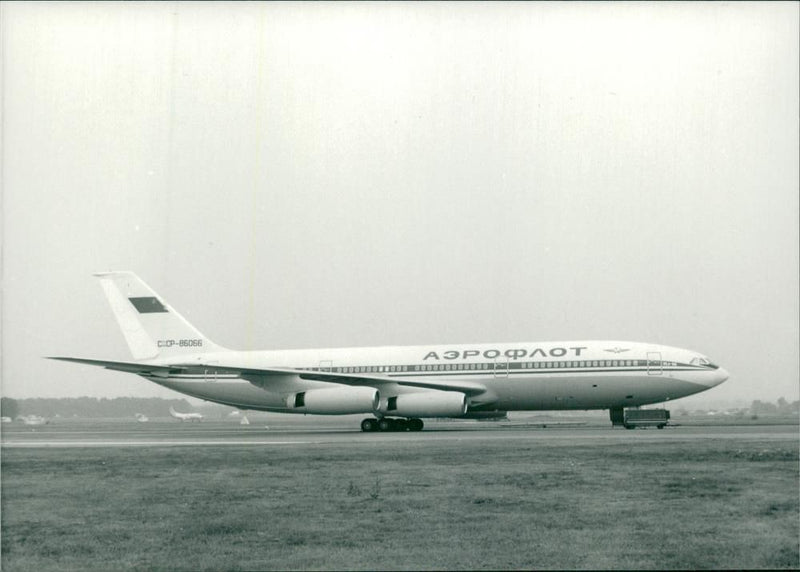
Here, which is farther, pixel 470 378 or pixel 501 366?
pixel 470 378

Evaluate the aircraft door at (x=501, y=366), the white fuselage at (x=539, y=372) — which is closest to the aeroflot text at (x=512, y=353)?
the white fuselage at (x=539, y=372)

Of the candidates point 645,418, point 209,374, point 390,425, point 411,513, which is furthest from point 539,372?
point 411,513

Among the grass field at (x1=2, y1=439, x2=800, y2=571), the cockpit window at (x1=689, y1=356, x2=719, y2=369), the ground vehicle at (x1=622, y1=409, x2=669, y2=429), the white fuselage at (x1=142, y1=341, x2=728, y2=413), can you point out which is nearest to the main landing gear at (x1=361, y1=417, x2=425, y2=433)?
the white fuselage at (x1=142, y1=341, x2=728, y2=413)

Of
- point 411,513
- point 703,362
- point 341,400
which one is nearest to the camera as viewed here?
point 411,513

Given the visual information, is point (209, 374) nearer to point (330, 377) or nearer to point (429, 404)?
point (330, 377)

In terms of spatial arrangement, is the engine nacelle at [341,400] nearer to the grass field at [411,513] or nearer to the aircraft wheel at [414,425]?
the aircraft wheel at [414,425]

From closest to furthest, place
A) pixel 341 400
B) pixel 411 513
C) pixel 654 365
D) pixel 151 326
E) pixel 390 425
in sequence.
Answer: pixel 411 513
pixel 341 400
pixel 654 365
pixel 390 425
pixel 151 326

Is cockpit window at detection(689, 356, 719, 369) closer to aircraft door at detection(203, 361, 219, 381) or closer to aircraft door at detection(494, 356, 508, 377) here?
aircraft door at detection(494, 356, 508, 377)

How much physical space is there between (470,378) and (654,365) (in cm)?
687

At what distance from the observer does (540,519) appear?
10984 millimetres

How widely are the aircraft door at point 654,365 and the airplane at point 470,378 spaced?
37 mm

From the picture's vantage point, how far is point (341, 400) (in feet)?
106

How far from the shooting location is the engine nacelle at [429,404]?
31.5m

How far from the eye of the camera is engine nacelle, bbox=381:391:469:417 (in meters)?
31.5
